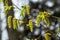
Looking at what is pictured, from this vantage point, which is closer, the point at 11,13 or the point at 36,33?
the point at 11,13

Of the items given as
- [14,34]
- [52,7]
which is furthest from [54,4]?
[14,34]

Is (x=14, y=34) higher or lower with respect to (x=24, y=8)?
lower

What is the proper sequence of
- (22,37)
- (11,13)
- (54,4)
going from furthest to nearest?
(54,4)
(22,37)
(11,13)

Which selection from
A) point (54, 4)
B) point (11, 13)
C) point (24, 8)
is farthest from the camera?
point (54, 4)

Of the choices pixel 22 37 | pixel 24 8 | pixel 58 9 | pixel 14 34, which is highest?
pixel 24 8

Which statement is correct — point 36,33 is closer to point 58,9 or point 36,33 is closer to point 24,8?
point 58,9

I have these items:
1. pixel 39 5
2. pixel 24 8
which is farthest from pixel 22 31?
pixel 24 8

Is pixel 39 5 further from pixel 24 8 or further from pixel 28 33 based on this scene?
pixel 24 8

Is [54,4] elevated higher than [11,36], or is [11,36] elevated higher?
[54,4]

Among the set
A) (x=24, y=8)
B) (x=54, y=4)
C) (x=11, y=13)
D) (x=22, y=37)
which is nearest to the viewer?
(x=24, y=8)
